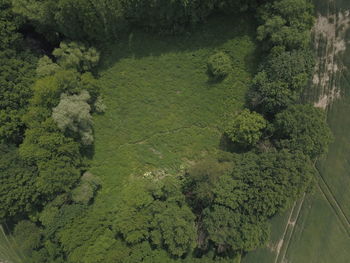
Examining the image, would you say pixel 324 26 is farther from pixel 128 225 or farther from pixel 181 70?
pixel 128 225

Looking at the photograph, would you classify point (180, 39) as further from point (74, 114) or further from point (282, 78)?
point (74, 114)

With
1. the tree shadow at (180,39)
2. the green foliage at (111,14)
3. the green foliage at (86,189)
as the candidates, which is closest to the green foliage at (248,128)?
the tree shadow at (180,39)

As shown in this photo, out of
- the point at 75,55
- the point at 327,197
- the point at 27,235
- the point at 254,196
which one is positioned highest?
the point at 75,55

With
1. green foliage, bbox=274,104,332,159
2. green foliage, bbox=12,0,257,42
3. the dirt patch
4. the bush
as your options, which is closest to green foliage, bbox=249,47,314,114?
green foliage, bbox=274,104,332,159

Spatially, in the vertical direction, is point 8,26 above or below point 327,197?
above

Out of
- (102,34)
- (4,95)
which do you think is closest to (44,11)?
(102,34)

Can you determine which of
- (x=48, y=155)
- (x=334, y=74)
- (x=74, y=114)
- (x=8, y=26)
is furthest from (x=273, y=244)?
(x=8, y=26)

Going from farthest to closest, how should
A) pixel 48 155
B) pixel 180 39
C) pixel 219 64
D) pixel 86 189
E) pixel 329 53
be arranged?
pixel 180 39 < pixel 329 53 < pixel 219 64 < pixel 86 189 < pixel 48 155
